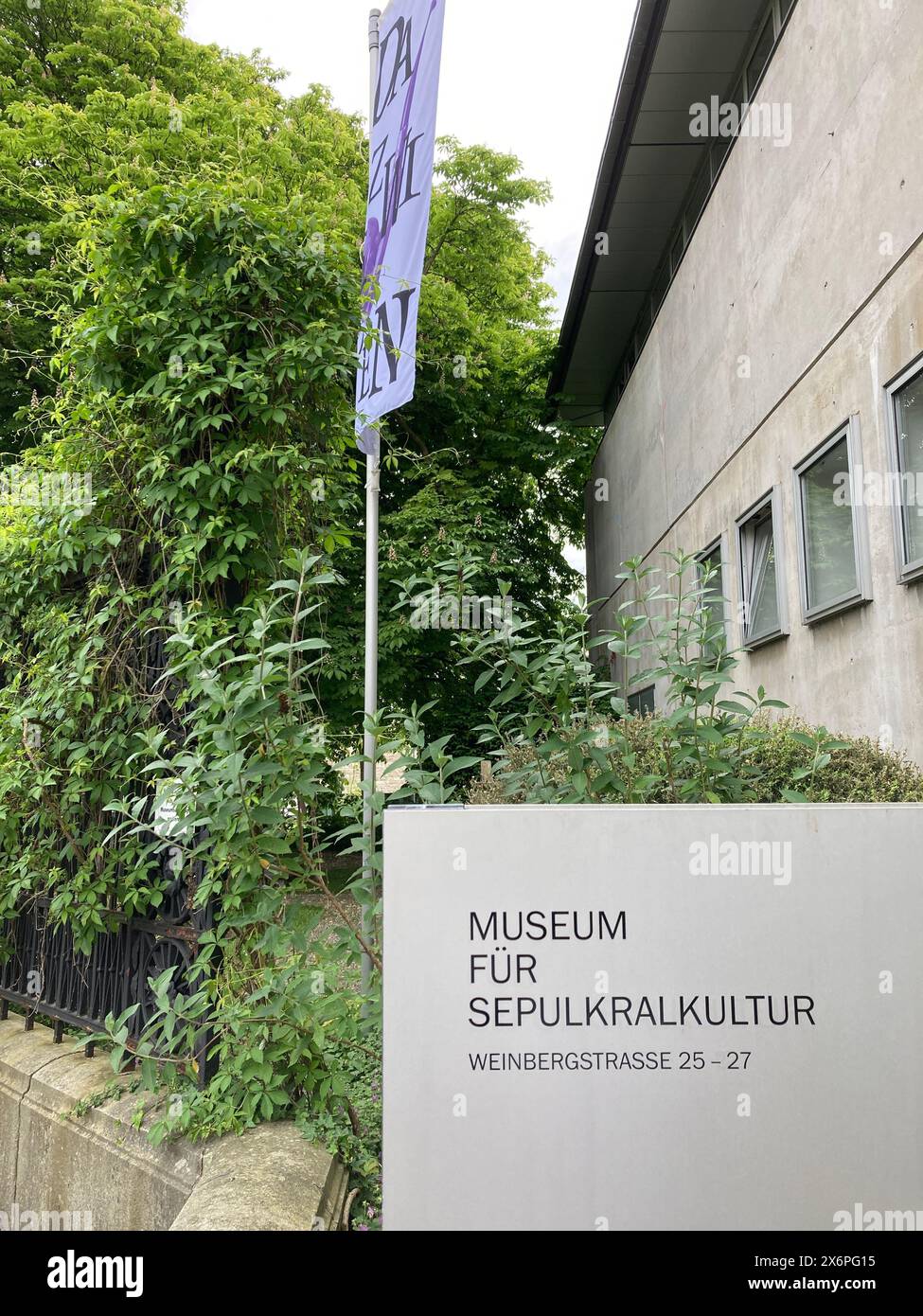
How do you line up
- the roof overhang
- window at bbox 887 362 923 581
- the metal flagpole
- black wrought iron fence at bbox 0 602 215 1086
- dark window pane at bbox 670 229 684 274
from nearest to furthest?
1. the metal flagpole
2. black wrought iron fence at bbox 0 602 215 1086
3. window at bbox 887 362 923 581
4. the roof overhang
5. dark window pane at bbox 670 229 684 274

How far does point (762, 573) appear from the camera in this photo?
8633 millimetres

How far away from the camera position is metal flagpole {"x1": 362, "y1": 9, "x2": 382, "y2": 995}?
271 centimetres

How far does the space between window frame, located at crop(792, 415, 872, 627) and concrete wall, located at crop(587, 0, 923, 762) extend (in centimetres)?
7

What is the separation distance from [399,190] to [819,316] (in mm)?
2980

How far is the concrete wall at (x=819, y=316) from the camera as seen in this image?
548cm

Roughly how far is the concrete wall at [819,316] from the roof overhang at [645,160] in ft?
5.18

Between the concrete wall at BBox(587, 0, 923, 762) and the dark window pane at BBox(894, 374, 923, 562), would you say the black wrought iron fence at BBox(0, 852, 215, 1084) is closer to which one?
the concrete wall at BBox(587, 0, 923, 762)

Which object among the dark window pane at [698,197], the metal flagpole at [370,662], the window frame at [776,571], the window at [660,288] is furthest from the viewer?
the window at [660,288]

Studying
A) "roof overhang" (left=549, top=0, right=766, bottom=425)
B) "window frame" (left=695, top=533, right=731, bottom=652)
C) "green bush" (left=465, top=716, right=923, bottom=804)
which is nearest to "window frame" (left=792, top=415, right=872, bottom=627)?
"green bush" (left=465, top=716, right=923, bottom=804)

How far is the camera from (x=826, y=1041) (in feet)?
6.29

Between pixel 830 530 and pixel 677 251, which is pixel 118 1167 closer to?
pixel 830 530
